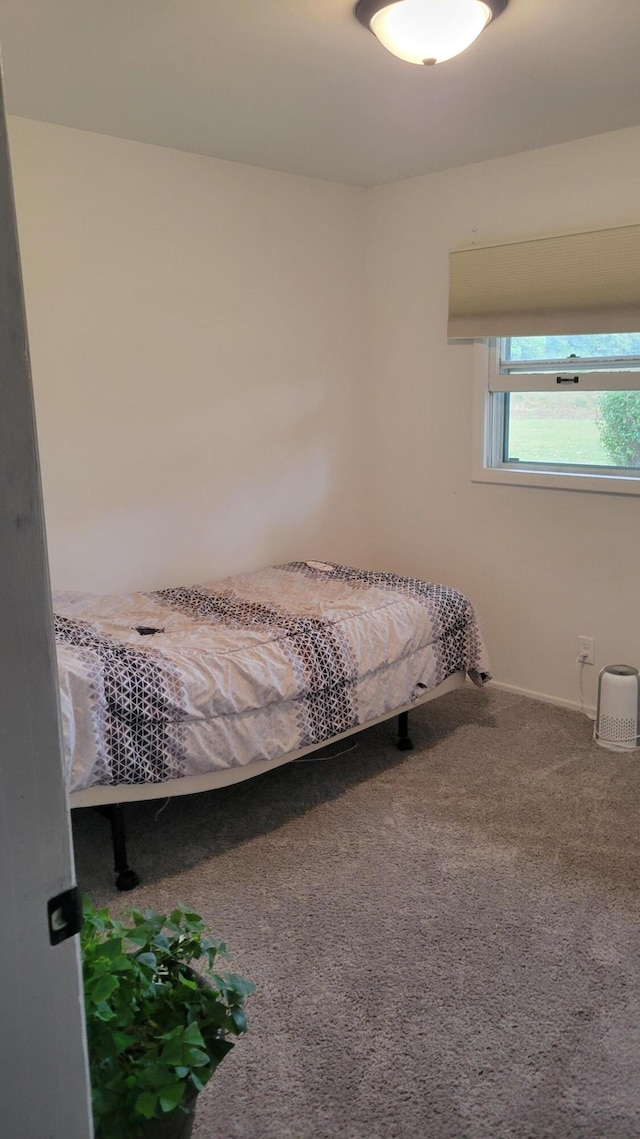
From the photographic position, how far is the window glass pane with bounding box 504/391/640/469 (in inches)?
137

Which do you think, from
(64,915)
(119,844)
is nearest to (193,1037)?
(64,915)

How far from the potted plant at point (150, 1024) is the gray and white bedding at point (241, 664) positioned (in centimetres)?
103

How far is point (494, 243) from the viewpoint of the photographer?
3662mm

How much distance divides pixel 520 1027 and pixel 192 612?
6.02 ft

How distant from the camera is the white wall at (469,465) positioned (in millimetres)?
3447

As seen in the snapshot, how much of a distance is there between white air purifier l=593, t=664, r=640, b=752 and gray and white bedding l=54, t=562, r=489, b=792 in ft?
1.57

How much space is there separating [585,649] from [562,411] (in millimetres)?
1057

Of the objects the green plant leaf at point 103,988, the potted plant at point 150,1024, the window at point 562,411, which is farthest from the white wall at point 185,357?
the green plant leaf at point 103,988

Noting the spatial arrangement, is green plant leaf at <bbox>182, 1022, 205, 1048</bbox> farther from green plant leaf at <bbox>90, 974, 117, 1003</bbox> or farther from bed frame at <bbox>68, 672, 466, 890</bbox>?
bed frame at <bbox>68, 672, 466, 890</bbox>

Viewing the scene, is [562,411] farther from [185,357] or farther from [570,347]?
[185,357]

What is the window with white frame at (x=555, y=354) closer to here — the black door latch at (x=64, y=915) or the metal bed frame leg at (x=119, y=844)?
the metal bed frame leg at (x=119, y=844)

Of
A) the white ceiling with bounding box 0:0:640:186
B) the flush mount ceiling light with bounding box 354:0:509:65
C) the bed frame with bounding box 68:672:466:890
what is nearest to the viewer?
the flush mount ceiling light with bounding box 354:0:509:65

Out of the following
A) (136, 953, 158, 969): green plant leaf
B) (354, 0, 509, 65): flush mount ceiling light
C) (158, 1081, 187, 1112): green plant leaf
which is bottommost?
(158, 1081, 187, 1112): green plant leaf

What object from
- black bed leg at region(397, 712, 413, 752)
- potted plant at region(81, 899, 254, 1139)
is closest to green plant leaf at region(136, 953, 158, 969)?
potted plant at region(81, 899, 254, 1139)
